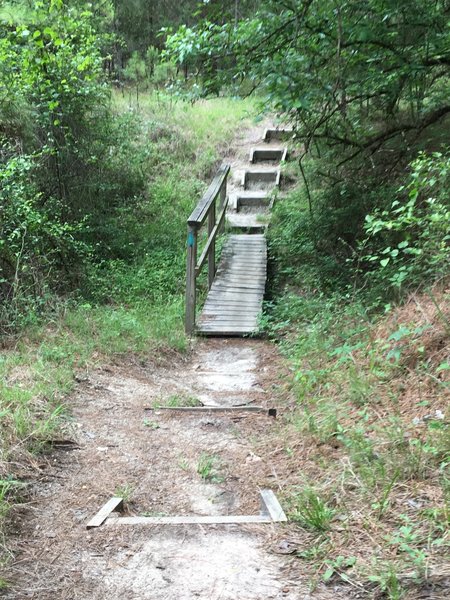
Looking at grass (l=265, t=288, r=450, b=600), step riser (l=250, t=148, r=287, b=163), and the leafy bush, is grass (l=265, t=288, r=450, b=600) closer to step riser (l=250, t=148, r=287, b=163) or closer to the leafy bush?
the leafy bush

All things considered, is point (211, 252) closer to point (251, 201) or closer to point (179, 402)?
point (251, 201)

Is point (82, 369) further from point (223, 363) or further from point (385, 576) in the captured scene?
point (385, 576)

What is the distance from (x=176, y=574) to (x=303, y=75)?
522 centimetres

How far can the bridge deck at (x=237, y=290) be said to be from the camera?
693 cm

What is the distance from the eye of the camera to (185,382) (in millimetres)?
5277

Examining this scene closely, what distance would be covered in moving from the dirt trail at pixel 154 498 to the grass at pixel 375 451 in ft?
0.55

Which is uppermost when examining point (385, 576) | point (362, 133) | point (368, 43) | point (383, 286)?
point (368, 43)

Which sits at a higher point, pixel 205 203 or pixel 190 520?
→ pixel 205 203

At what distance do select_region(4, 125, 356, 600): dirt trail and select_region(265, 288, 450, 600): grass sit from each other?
167mm

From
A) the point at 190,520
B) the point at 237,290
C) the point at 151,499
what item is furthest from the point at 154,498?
the point at 237,290

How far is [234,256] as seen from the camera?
9195mm

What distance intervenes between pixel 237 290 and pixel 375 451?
5164 millimetres

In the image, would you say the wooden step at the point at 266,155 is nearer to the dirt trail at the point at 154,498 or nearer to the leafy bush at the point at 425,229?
the leafy bush at the point at 425,229

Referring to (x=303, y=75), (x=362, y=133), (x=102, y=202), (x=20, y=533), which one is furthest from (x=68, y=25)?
(x=20, y=533)
